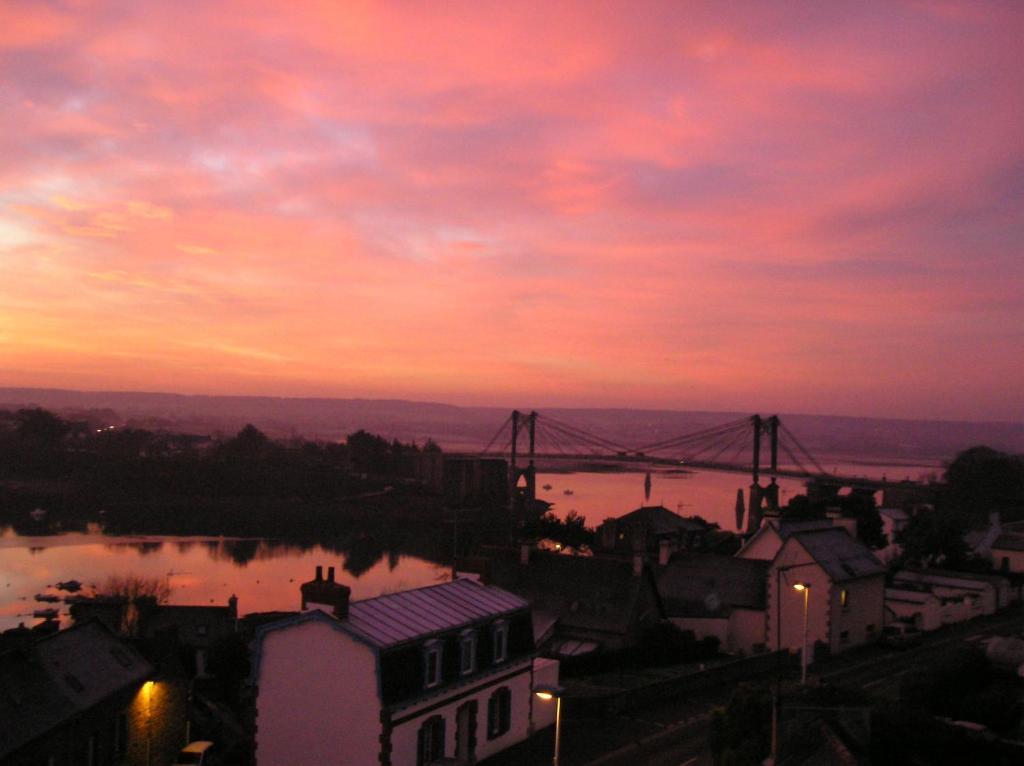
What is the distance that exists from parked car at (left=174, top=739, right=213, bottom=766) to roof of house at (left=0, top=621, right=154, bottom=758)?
114 centimetres

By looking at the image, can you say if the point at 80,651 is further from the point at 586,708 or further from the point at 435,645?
the point at 586,708

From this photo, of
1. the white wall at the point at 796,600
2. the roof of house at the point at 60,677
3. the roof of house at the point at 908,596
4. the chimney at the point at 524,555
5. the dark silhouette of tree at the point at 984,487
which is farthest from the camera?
the dark silhouette of tree at the point at 984,487

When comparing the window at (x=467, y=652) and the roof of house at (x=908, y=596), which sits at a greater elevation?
the window at (x=467, y=652)

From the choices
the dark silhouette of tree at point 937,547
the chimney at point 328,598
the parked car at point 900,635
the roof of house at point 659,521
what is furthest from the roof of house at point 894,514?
the chimney at point 328,598

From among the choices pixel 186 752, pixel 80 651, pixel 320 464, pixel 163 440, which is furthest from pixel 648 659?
pixel 163 440

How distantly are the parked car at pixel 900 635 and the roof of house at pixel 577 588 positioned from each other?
17.1 feet

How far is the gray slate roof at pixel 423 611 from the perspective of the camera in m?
11.9

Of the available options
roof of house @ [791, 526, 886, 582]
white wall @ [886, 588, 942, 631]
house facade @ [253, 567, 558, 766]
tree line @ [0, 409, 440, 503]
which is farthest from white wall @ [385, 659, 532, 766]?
tree line @ [0, 409, 440, 503]

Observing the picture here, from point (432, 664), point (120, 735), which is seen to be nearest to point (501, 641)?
point (432, 664)

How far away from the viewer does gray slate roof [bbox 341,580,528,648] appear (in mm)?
11938

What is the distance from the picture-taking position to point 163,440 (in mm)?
122062

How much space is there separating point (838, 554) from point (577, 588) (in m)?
5.63

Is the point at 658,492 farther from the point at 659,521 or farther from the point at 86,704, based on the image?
the point at 86,704

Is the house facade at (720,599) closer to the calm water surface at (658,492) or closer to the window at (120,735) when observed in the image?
the window at (120,735)
